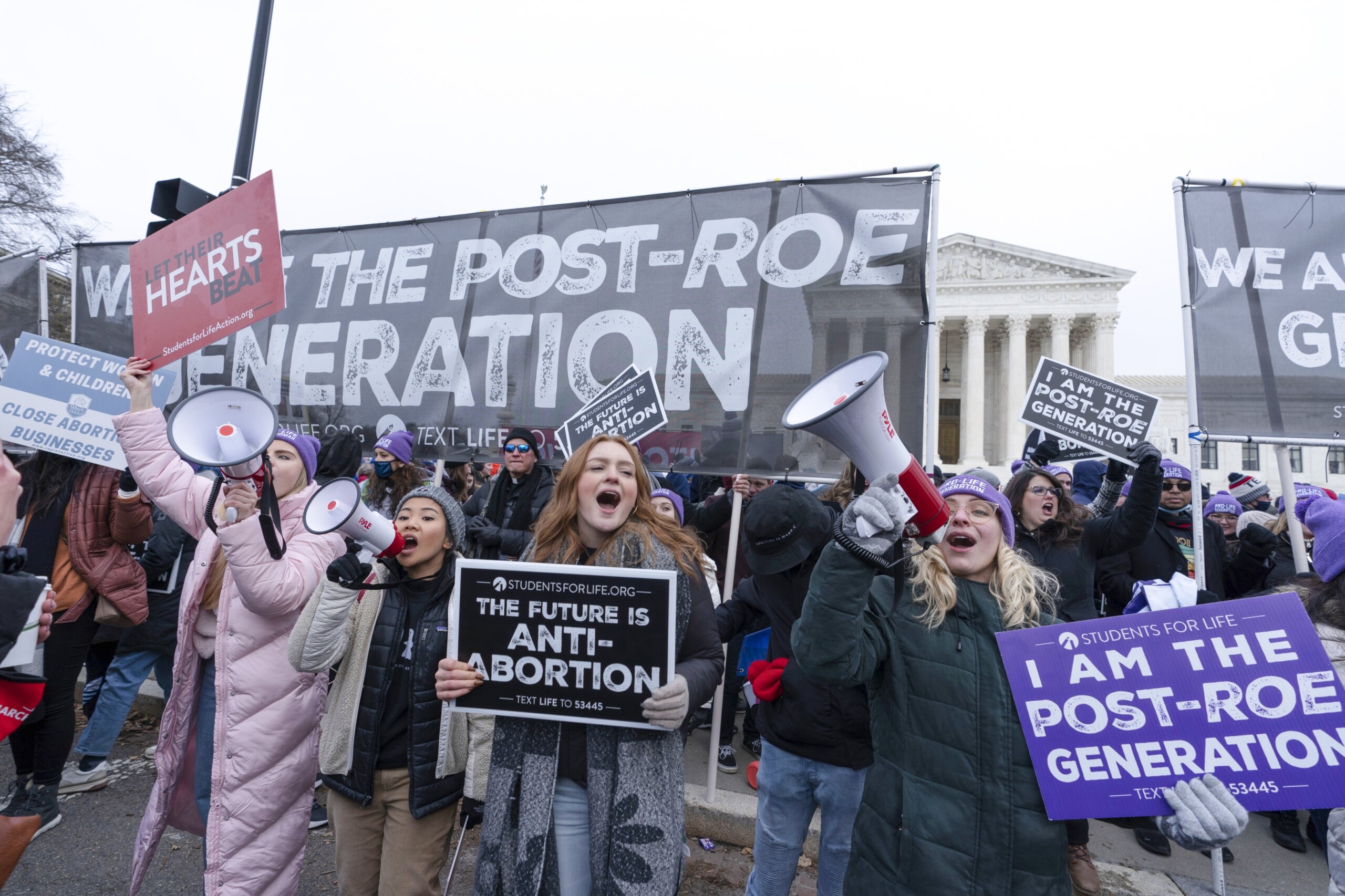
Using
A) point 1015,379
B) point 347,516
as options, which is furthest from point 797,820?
point 1015,379

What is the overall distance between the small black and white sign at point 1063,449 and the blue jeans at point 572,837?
3.63 m

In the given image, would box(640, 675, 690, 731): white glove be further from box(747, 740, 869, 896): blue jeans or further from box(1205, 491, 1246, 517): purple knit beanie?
box(1205, 491, 1246, 517): purple knit beanie

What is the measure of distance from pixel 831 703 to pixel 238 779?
6.92 feet

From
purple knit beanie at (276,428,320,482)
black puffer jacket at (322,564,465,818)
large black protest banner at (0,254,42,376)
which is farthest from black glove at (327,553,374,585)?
large black protest banner at (0,254,42,376)

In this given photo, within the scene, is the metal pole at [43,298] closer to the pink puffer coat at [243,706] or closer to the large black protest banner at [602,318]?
the large black protest banner at [602,318]

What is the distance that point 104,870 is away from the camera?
2961 mm

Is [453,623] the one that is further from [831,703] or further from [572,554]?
[831,703]

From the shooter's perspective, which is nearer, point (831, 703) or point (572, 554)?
point (572, 554)

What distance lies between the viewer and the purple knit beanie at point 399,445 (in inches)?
193

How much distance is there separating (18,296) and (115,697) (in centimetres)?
513

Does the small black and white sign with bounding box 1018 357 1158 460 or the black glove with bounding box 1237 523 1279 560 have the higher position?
the small black and white sign with bounding box 1018 357 1158 460

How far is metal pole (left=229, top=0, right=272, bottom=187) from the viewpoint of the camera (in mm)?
5012

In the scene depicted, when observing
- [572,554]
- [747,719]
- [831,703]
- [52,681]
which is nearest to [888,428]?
[572,554]

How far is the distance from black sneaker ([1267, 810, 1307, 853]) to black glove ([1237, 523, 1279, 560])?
186 centimetres
